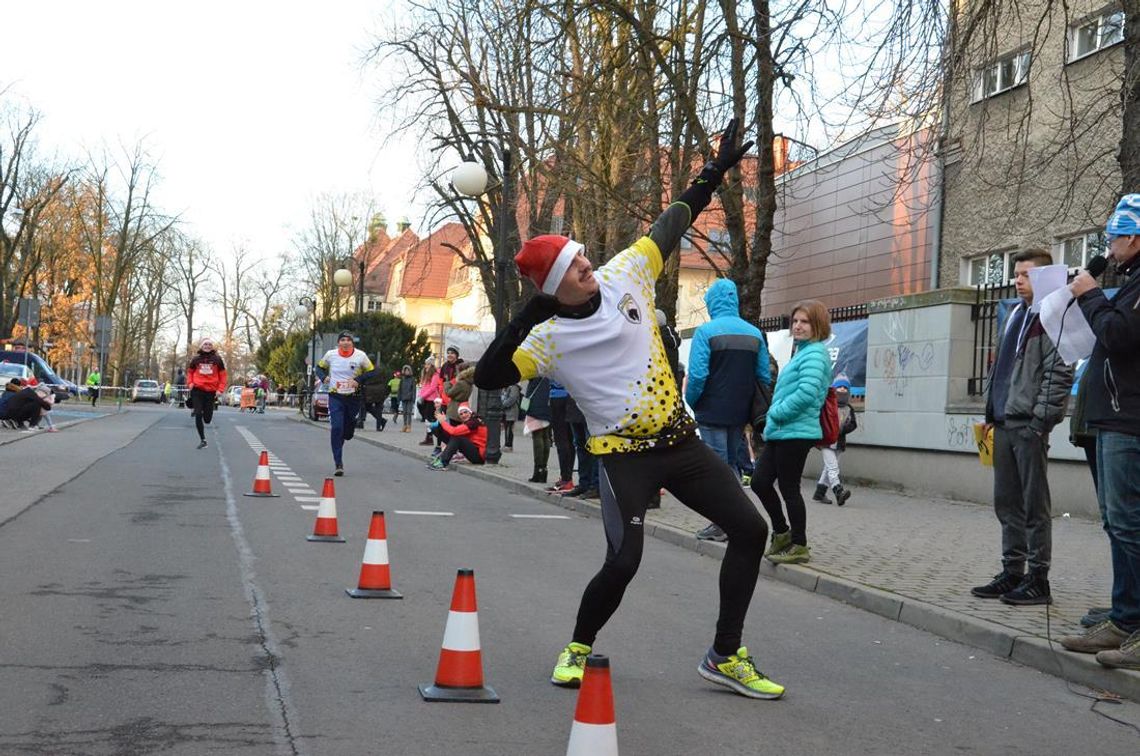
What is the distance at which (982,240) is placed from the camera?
20.7 meters

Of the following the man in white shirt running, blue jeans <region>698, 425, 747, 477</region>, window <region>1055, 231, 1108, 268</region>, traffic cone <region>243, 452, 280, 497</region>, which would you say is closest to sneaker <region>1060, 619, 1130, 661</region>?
blue jeans <region>698, 425, 747, 477</region>

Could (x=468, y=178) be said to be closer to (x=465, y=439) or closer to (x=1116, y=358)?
(x=465, y=439)

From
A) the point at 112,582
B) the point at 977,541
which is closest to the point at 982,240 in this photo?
the point at 977,541

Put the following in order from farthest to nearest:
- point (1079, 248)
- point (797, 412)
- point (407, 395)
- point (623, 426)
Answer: point (407, 395), point (1079, 248), point (797, 412), point (623, 426)

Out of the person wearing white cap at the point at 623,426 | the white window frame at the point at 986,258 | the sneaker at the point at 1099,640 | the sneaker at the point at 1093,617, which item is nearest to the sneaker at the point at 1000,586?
the sneaker at the point at 1093,617

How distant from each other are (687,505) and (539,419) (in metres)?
11.0

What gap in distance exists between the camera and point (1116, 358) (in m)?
5.60

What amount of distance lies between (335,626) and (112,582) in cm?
181

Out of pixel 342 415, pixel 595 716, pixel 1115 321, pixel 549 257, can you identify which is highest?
pixel 549 257

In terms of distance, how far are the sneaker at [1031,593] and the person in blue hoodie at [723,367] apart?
2.87m

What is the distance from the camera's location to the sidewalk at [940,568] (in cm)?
642

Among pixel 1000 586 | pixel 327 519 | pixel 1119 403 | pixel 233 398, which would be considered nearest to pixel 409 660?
pixel 1119 403

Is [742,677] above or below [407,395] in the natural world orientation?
below

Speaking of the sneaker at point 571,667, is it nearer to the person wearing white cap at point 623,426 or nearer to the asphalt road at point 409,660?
the person wearing white cap at point 623,426
